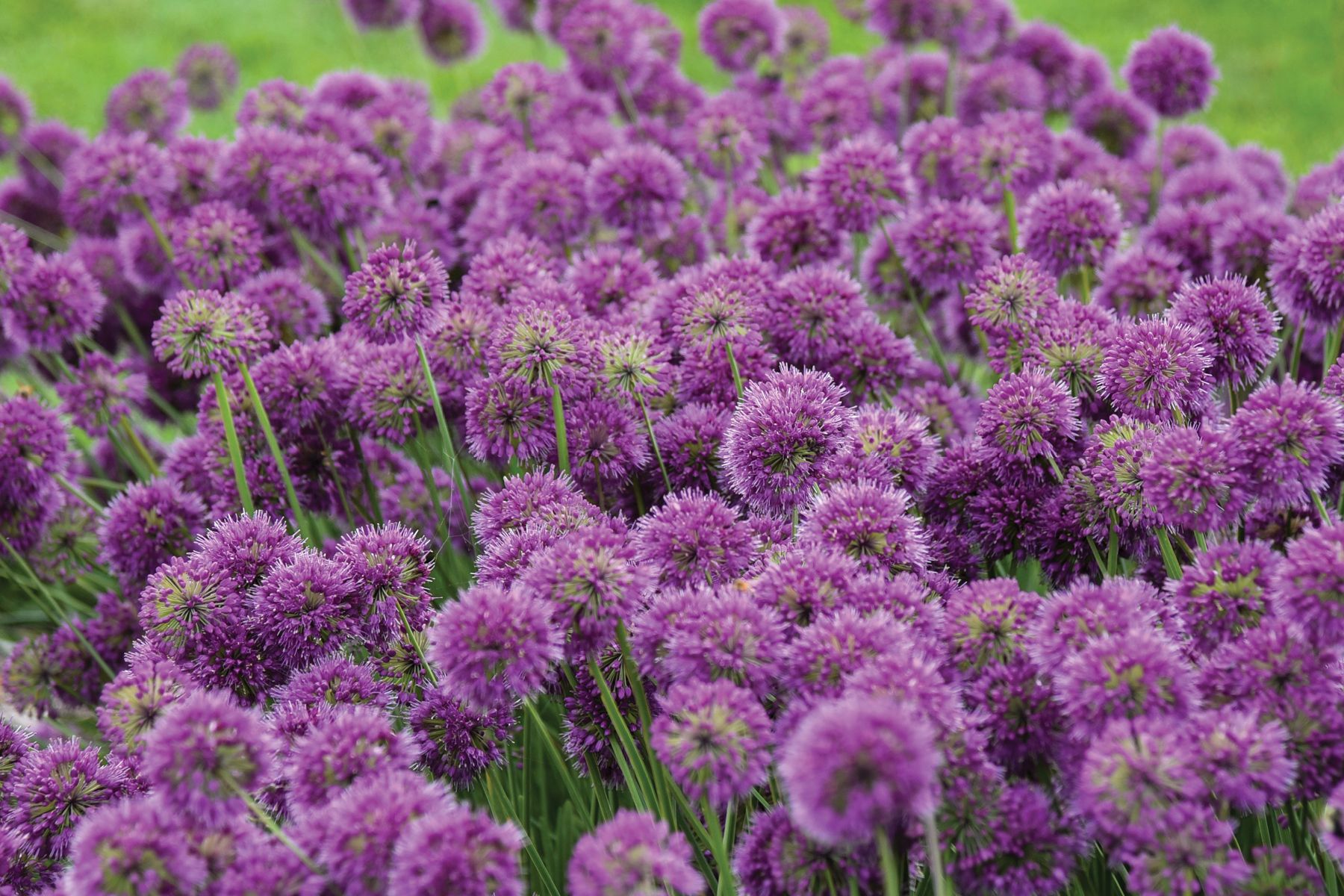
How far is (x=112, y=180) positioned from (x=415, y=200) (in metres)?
0.82

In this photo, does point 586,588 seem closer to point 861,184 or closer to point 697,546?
point 697,546

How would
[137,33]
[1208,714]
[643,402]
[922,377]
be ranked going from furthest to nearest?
[137,33] < [922,377] < [643,402] < [1208,714]

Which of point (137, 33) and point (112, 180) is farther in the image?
point (137, 33)

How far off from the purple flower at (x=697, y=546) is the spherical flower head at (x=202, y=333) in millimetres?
956

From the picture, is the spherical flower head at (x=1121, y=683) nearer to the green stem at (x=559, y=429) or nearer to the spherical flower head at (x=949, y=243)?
the green stem at (x=559, y=429)

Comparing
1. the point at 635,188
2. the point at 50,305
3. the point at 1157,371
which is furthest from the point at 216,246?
the point at 1157,371

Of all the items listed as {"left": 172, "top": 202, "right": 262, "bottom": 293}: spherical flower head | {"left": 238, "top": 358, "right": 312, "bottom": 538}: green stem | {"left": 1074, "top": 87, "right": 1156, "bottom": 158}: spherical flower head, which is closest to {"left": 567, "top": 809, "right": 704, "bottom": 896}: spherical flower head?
{"left": 238, "top": 358, "right": 312, "bottom": 538}: green stem

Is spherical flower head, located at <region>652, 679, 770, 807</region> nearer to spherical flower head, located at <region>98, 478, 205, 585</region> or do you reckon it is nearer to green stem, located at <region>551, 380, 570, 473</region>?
green stem, located at <region>551, 380, 570, 473</region>

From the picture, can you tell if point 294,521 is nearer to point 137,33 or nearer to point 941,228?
point 941,228

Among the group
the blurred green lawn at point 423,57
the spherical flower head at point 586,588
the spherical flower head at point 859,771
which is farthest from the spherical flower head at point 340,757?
the blurred green lawn at point 423,57

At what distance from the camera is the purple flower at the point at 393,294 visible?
2.17 metres

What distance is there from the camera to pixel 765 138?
339 centimetres

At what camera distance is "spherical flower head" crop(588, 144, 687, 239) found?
2934 mm

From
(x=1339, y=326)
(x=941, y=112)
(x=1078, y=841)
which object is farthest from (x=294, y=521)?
(x=941, y=112)
